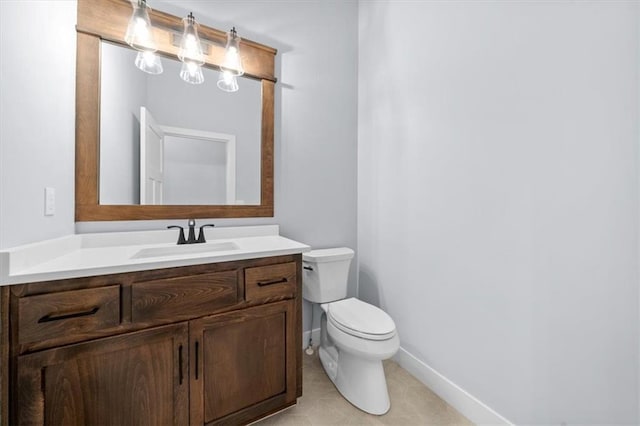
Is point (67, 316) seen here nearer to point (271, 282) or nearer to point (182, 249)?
point (182, 249)

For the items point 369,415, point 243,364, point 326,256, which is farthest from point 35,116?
point 369,415

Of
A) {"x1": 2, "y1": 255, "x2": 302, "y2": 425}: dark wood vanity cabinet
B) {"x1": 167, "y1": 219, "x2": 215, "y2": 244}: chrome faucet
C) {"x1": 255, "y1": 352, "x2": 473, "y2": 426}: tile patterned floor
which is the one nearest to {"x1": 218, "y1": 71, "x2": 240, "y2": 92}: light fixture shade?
{"x1": 167, "y1": 219, "x2": 215, "y2": 244}: chrome faucet

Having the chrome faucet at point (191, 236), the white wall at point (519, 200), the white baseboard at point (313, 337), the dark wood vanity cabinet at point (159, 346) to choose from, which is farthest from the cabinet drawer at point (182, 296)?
the white wall at point (519, 200)

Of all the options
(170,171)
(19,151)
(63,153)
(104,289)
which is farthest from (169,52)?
(104,289)

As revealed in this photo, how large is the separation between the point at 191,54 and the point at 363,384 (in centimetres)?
211

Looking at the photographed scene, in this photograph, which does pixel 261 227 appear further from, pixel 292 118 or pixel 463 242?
pixel 463 242

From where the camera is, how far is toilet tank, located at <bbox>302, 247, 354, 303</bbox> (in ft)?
5.76

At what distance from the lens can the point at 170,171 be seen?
5.14 ft

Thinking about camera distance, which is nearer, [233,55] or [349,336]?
[349,336]

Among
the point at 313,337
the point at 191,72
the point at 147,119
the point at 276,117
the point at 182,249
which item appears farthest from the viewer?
the point at 313,337

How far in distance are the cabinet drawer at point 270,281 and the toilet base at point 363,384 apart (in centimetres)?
56

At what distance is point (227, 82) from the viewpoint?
171 cm

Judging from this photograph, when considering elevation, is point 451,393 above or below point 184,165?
below

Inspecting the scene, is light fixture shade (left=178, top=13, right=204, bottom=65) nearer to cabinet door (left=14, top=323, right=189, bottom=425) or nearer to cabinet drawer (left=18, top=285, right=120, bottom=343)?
cabinet drawer (left=18, top=285, right=120, bottom=343)
